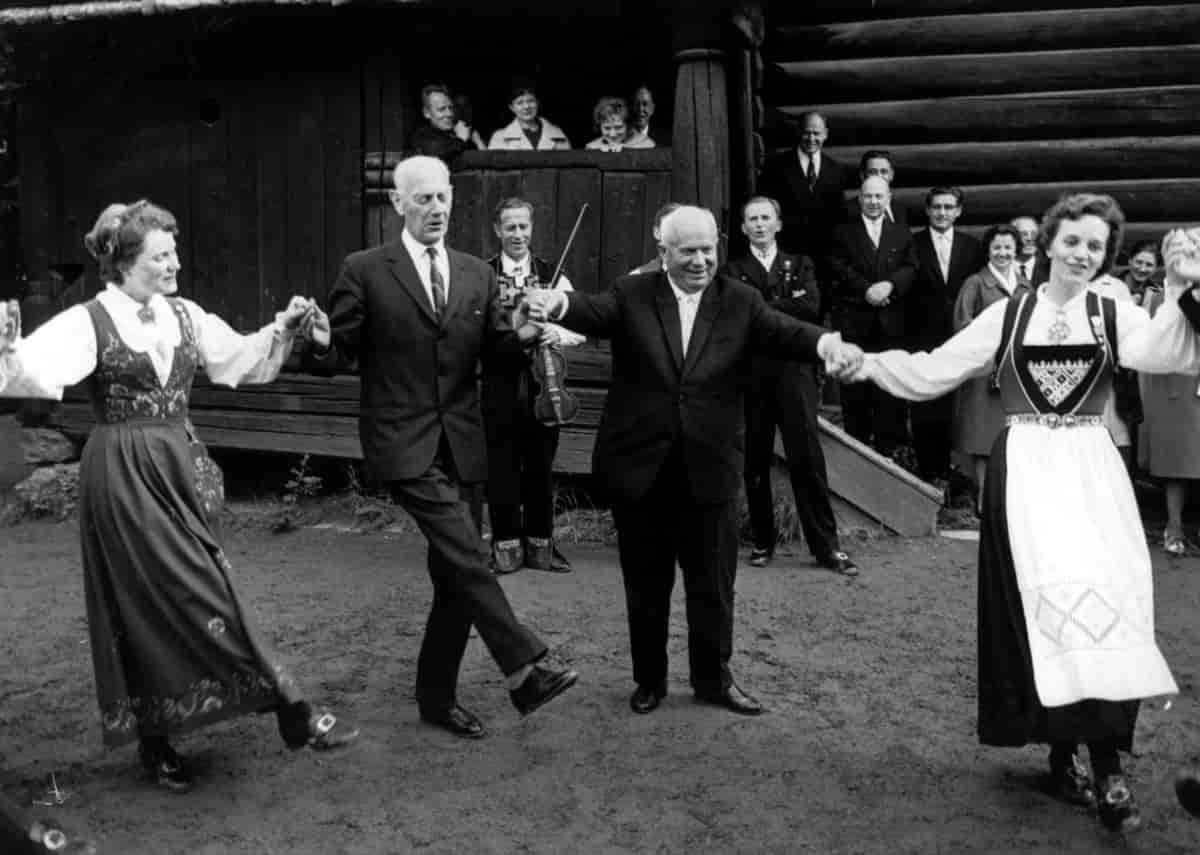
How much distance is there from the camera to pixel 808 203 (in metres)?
9.32

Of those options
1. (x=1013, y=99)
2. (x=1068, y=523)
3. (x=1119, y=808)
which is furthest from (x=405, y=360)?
(x=1013, y=99)

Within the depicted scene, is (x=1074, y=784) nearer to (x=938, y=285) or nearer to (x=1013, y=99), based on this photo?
(x=938, y=285)

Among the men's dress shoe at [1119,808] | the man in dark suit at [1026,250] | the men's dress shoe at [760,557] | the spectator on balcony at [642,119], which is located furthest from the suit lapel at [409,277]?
the man in dark suit at [1026,250]

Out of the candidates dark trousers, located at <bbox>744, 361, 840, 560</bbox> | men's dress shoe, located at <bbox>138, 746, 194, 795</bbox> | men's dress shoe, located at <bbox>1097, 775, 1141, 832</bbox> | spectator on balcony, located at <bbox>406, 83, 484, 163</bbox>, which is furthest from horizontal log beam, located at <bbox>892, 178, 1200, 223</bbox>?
men's dress shoe, located at <bbox>138, 746, 194, 795</bbox>

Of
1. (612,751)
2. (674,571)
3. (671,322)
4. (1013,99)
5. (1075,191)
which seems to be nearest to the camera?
(612,751)

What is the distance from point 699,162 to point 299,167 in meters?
2.73

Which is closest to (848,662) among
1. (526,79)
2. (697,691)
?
(697,691)

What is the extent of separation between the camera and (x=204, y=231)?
950 centimetres

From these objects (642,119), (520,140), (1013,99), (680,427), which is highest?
(1013,99)

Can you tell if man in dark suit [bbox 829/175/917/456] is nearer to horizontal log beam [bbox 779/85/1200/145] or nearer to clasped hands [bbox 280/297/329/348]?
horizontal log beam [bbox 779/85/1200/145]

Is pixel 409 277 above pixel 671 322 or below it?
above

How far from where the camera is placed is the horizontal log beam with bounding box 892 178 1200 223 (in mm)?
9789

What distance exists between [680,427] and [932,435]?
13.8 feet

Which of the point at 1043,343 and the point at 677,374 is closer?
the point at 1043,343
